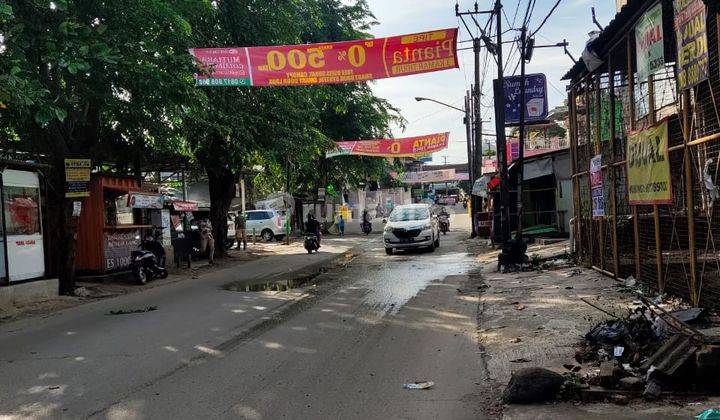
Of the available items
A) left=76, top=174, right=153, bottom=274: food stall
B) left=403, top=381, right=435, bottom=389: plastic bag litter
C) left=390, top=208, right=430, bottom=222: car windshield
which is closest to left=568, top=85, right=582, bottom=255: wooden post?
left=390, top=208, right=430, bottom=222: car windshield

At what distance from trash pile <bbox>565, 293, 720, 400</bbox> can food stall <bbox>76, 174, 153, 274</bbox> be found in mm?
13488

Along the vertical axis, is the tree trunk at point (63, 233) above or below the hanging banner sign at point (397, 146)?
below

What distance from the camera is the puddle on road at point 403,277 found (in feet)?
35.9

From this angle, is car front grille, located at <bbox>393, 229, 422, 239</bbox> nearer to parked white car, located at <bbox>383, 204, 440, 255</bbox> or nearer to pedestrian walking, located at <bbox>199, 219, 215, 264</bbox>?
parked white car, located at <bbox>383, 204, 440, 255</bbox>

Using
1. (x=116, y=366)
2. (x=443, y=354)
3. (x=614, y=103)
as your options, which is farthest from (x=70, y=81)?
(x=614, y=103)

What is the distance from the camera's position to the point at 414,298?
11312 mm

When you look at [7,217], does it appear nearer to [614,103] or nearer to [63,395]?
[63,395]

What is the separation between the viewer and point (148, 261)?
16.2m

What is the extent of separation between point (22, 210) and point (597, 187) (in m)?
12.3

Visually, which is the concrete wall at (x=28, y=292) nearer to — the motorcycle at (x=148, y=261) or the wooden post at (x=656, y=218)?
the motorcycle at (x=148, y=261)

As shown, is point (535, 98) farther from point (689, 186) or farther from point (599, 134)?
point (689, 186)

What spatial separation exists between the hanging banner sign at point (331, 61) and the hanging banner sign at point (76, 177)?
3.45 meters

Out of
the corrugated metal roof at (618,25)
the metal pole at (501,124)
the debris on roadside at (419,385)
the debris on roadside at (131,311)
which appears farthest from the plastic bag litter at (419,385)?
the metal pole at (501,124)

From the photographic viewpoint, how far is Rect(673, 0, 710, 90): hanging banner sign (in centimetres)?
664
